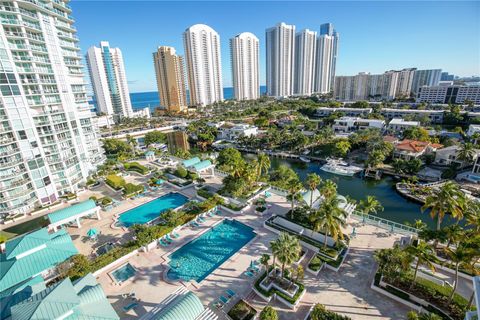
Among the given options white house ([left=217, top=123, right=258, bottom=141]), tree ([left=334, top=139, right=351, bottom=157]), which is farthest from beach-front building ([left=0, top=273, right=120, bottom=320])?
white house ([left=217, top=123, right=258, bottom=141])

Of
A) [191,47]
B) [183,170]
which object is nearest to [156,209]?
[183,170]

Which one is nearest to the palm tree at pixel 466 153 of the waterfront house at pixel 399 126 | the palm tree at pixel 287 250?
the waterfront house at pixel 399 126

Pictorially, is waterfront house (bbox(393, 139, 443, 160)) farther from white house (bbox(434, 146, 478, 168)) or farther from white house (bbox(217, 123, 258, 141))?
white house (bbox(217, 123, 258, 141))

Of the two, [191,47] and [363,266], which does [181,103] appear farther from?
[363,266]

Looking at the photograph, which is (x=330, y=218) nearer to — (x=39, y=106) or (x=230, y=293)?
(x=230, y=293)

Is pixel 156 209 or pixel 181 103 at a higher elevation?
pixel 181 103

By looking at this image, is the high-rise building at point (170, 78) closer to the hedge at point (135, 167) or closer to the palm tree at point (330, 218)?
the hedge at point (135, 167)
